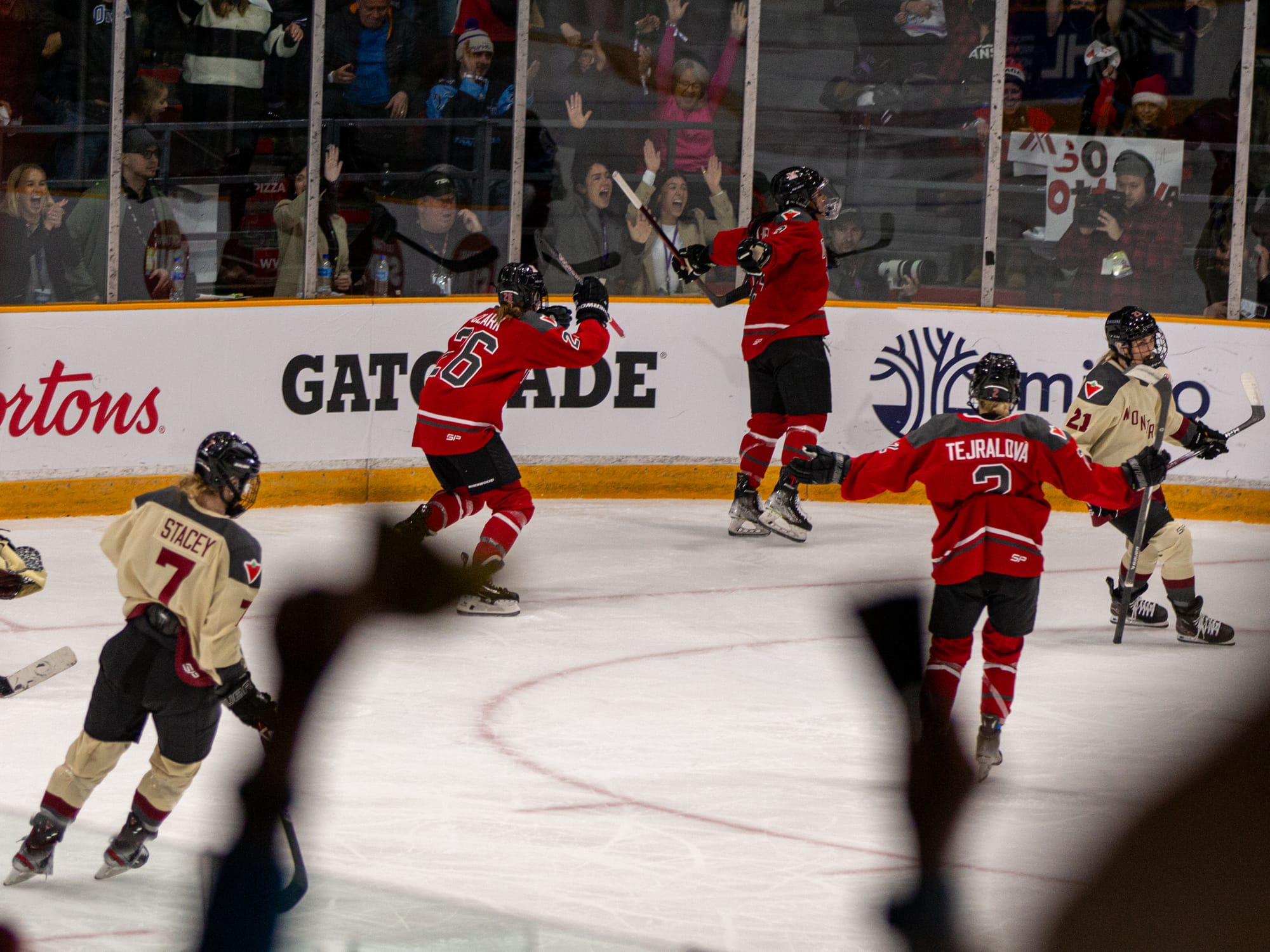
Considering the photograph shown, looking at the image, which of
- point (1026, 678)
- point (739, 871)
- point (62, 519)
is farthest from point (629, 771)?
point (62, 519)

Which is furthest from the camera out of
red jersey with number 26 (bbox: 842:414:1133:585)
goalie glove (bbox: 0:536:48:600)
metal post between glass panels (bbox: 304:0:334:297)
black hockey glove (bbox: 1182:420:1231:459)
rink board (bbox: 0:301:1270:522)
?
metal post between glass panels (bbox: 304:0:334:297)

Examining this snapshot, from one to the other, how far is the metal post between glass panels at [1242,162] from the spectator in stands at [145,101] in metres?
5.57

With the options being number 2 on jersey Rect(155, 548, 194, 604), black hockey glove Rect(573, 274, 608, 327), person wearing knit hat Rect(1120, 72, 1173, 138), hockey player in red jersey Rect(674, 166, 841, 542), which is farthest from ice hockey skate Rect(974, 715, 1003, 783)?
person wearing knit hat Rect(1120, 72, 1173, 138)

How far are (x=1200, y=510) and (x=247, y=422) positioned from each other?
5.00 meters

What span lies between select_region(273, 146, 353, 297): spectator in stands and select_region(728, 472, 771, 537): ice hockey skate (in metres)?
2.29

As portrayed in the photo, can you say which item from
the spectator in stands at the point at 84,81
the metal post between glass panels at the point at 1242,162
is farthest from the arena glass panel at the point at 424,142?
the metal post between glass panels at the point at 1242,162

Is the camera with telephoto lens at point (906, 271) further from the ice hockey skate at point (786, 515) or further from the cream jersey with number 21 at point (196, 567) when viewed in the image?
the cream jersey with number 21 at point (196, 567)

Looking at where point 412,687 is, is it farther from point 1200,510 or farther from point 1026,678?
point 1200,510

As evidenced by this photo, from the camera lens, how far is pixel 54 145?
8.13 m

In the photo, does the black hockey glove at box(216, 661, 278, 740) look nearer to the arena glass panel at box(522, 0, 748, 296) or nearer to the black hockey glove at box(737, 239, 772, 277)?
the black hockey glove at box(737, 239, 772, 277)

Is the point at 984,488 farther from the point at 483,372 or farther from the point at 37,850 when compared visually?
the point at 483,372

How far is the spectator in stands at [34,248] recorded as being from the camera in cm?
798

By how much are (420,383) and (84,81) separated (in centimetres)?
216

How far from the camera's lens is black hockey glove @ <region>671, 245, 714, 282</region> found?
27.3 ft
